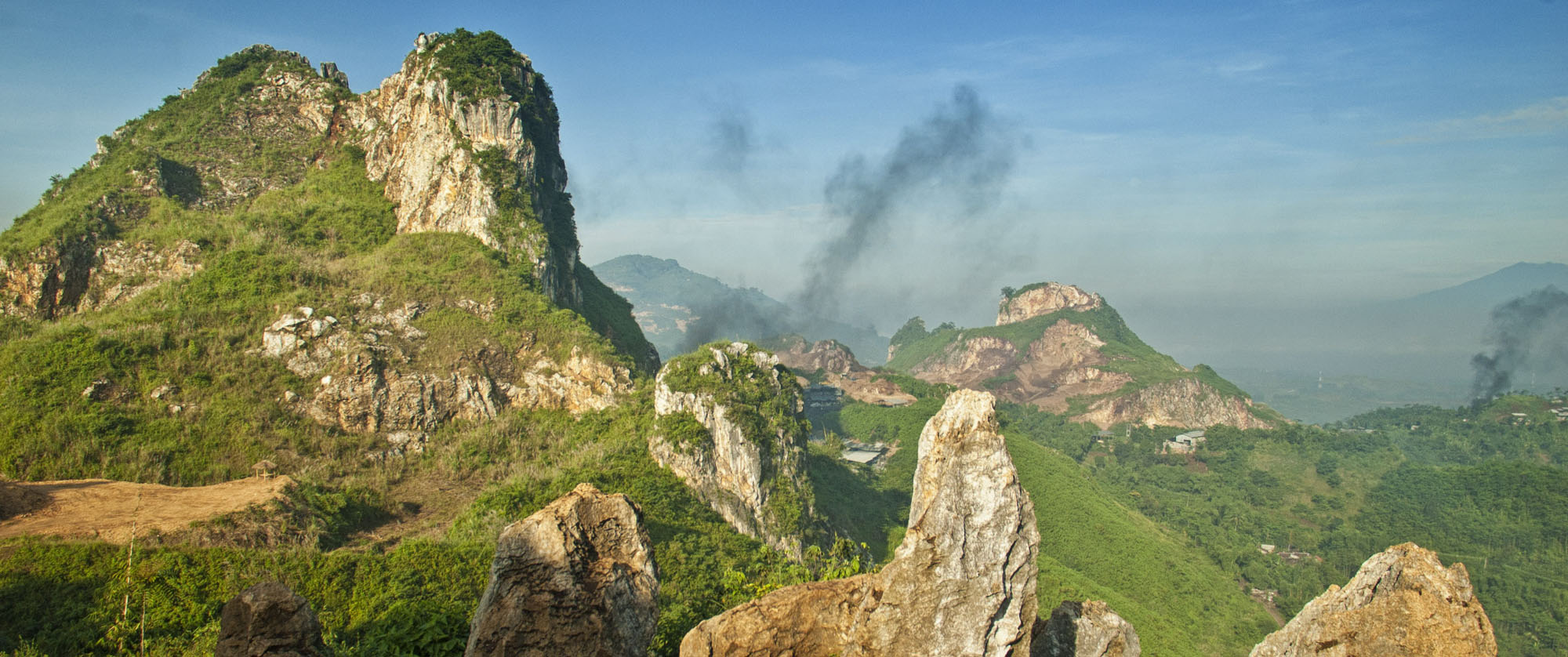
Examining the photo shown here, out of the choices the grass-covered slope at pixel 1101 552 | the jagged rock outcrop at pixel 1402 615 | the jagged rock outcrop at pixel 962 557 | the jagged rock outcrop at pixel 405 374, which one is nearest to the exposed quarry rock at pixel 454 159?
the jagged rock outcrop at pixel 405 374

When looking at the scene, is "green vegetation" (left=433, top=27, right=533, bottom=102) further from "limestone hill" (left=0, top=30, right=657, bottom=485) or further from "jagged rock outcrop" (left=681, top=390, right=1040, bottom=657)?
"jagged rock outcrop" (left=681, top=390, right=1040, bottom=657)

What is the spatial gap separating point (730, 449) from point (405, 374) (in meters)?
11.2

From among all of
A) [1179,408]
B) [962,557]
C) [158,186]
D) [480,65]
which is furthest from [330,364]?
[1179,408]

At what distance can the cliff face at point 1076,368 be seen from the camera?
72.8 m

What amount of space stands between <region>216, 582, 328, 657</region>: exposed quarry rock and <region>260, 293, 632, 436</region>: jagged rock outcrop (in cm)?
1990

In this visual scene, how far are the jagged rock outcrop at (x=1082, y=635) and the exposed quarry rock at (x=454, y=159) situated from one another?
27.2 meters

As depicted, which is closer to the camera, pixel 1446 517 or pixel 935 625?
pixel 935 625

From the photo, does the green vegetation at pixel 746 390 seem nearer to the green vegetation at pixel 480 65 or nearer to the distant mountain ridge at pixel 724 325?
the green vegetation at pixel 480 65

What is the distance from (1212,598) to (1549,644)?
14485 millimetres

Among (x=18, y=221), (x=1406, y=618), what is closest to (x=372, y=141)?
(x=18, y=221)

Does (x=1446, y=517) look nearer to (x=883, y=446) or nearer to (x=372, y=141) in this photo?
(x=883, y=446)

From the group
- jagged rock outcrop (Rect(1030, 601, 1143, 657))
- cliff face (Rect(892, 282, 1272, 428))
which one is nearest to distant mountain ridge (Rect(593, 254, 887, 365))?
cliff face (Rect(892, 282, 1272, 428))

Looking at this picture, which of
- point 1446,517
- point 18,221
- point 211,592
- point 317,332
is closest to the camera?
point 211,592

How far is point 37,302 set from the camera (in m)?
24.4
